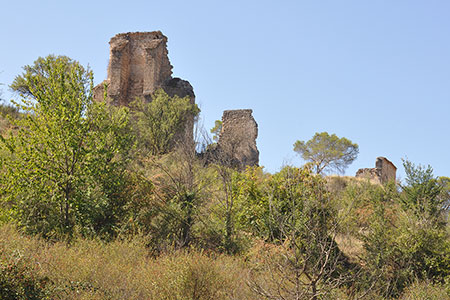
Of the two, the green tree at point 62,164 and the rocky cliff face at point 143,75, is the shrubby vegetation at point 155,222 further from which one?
the rocky cliff face at point 143,75

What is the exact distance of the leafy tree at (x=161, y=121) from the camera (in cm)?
2455

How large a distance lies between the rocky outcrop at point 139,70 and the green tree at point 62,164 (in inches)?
604

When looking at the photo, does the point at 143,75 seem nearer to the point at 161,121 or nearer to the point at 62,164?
the point at 161,121

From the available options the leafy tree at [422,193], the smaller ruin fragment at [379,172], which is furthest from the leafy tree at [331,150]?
the leafy tree at [422,193]

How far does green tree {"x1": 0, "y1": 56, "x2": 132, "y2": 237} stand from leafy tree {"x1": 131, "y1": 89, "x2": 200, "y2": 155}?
9.04m

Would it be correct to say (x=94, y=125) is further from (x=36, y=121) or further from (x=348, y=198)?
(x=348, y=198)

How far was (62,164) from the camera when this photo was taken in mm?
13281

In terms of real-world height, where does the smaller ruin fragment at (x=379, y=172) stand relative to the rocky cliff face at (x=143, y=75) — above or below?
below

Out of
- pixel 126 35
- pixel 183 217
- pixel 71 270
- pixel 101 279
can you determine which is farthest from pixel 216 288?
pixel 126 35

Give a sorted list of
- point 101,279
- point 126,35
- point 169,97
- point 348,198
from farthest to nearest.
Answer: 1. point 126,35
2. point 169,97
3. point 348,198
4. point 101,279

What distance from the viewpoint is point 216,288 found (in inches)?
398

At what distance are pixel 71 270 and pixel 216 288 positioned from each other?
3121 mm

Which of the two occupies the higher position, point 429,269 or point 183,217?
point 183,217

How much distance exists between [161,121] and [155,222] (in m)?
11.7
